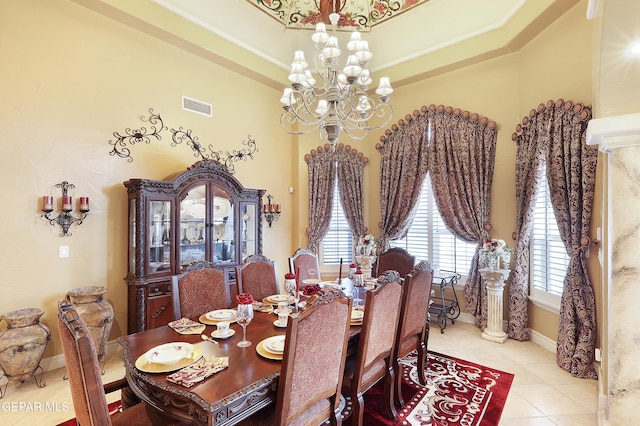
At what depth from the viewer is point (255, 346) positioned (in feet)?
6.08

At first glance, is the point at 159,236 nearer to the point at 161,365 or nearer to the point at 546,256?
the point at 161,365

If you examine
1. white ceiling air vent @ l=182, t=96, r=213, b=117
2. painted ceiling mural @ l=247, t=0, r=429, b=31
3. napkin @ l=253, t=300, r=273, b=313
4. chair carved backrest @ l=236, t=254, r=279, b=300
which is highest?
painted ceiling mural @ l=247, t=0, r=429, b=31

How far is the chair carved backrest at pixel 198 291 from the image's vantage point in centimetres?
245

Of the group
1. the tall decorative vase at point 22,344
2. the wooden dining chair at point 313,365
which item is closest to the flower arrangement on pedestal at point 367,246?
the wooden dining chair at point 313,365

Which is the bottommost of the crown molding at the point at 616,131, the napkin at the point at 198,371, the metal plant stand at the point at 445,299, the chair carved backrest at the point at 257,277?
the metal plant stand at the point at 445,299

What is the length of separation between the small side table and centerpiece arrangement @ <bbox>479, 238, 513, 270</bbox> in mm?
96

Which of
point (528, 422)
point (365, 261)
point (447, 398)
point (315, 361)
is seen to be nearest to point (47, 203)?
point (315, 361)

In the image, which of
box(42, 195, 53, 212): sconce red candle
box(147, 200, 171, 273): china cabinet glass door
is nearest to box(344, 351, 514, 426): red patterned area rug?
box(147, 200, 171, 273): china cabinet glass door

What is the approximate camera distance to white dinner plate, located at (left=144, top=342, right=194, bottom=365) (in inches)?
62.1

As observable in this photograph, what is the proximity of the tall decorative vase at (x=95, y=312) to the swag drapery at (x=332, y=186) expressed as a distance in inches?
119

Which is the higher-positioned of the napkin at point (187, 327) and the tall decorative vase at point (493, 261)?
the tall decorative vase at point (493, 261)

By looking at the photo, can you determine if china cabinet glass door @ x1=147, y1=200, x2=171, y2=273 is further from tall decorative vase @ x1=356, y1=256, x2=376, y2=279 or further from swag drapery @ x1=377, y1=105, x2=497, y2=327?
swag drapery @ x1=377, y1=105, x2=497, y2=327

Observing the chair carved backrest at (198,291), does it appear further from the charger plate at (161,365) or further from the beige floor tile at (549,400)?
the beige floor tile at (549,400)

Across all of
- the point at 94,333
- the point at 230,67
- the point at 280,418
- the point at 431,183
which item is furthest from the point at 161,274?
the point at 431,183
